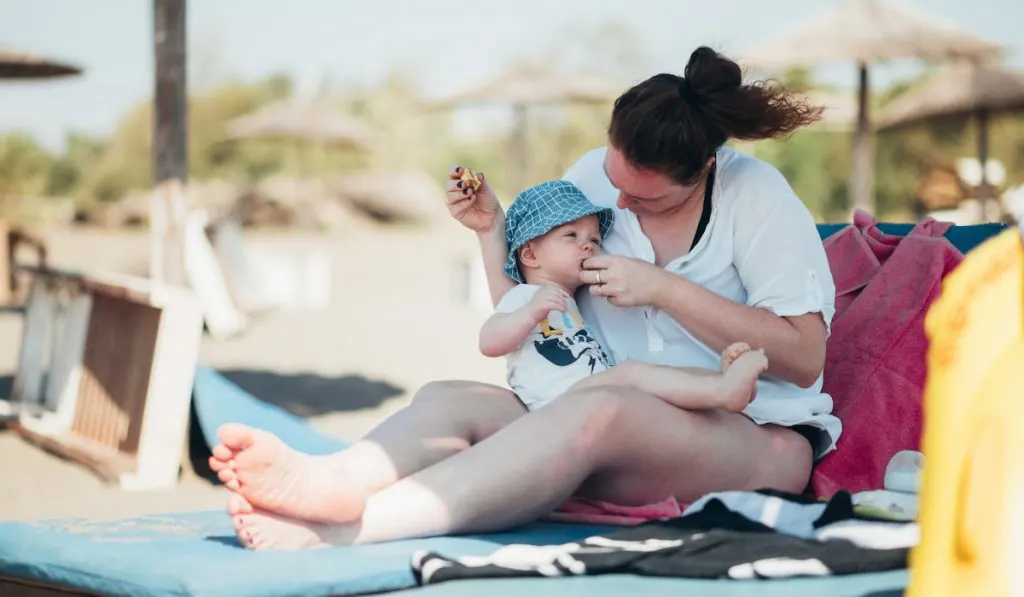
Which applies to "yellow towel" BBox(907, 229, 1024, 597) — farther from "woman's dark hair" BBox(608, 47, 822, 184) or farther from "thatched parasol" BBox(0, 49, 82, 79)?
"thatched parasol" BBox(0, 49, 82, 79)

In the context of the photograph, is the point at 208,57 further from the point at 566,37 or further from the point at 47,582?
the point at 47,582

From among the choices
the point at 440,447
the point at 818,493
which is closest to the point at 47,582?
the point at 440,447

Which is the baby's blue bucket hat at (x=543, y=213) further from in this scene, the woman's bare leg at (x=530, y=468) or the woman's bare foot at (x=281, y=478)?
the woman's bare foot at (x=281, y=478)

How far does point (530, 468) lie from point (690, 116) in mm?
837

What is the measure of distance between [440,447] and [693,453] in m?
0.53

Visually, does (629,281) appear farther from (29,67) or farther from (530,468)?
(29,67)

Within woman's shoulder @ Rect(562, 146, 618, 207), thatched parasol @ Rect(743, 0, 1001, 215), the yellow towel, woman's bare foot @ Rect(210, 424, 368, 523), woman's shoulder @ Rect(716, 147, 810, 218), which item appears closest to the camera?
the yellow towel

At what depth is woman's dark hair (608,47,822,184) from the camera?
261 cm

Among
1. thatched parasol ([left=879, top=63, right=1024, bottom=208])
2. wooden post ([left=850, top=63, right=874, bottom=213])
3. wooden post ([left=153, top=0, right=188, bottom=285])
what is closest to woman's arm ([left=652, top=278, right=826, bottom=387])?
wooden post ([left=153, top=0, right=188, bottom=285])

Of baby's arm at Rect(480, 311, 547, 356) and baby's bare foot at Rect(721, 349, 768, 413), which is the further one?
baby's arm at Rect(480, 311, 547, 356)

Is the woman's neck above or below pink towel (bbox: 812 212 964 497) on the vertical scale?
above

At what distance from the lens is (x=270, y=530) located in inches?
90.7

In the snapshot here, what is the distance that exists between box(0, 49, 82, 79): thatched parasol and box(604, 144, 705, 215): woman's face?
6.85 meters

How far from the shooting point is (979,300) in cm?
145
